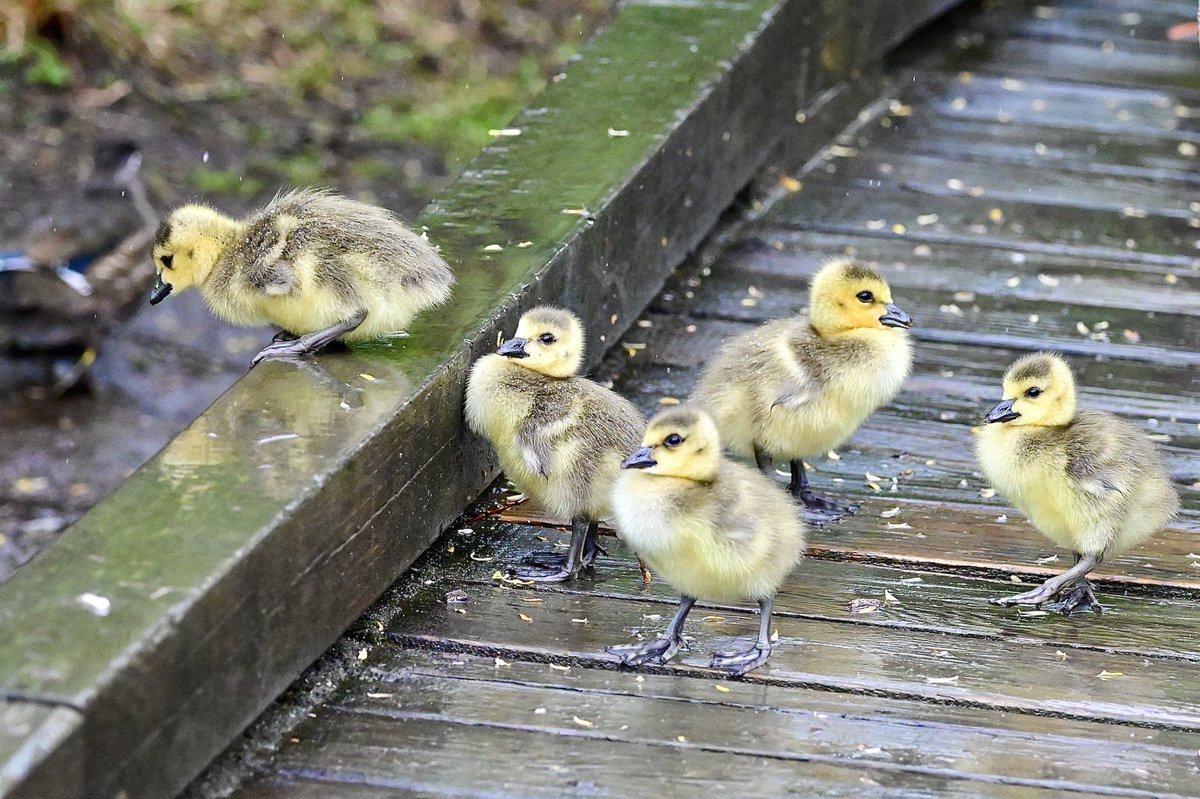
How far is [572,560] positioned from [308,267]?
3.37 feet

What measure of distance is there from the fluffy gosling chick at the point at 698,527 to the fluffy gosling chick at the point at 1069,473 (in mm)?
751

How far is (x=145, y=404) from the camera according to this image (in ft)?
29.8

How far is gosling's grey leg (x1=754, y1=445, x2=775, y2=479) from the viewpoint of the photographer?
4.88 meters

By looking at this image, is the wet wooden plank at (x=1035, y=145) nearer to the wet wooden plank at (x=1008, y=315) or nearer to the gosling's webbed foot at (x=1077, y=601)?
the wet wooden plank at (x=1008, y=315)

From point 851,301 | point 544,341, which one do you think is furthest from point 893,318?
point 544,341

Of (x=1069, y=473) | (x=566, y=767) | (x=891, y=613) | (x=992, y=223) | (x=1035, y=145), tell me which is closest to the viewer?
(x=566, y=767)

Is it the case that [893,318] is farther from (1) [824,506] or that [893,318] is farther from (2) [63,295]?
(2) [63,295]

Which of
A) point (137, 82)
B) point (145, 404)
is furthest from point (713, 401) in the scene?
point (137, 82)

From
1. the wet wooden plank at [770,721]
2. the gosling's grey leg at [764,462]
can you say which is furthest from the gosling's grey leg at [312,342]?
the gosling's grey leg at [764,462]

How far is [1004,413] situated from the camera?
4504 mm

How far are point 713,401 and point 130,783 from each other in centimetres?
217

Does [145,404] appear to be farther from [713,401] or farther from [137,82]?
[713,401]

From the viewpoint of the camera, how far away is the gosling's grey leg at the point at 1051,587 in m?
4.34

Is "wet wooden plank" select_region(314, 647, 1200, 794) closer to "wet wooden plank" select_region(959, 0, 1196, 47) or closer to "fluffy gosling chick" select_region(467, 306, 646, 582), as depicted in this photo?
"fluffy gosling chick" select_region(467, 306, 646, 582)
